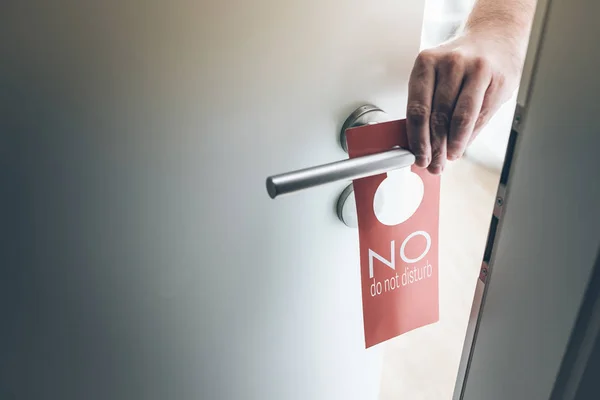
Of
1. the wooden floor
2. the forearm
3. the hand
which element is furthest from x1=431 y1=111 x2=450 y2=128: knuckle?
the wooden floor

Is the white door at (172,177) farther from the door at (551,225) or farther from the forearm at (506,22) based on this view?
the door at (551,225)

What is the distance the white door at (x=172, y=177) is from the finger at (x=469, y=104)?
0.08m

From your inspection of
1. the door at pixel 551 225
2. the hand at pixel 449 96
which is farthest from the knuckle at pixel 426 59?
the door at pixel 551 225

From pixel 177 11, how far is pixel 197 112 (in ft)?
0.27

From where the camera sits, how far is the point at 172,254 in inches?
19.2

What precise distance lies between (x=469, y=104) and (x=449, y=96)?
2cm

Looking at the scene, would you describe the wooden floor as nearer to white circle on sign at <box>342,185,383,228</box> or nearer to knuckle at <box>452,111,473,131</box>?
white circle on sign at <box>342,185,383,228</box>

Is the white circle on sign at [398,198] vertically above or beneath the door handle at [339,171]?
beneath

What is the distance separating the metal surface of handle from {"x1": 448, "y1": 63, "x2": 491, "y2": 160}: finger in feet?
0.15

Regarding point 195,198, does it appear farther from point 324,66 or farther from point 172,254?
point 324,66

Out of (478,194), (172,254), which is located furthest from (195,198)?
(478,194)

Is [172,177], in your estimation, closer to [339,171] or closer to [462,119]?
[339,171]

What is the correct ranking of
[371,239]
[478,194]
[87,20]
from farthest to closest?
1. [478,194]
2. [371,239]
3. [87,20]

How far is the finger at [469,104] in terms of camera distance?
1.43 feet
